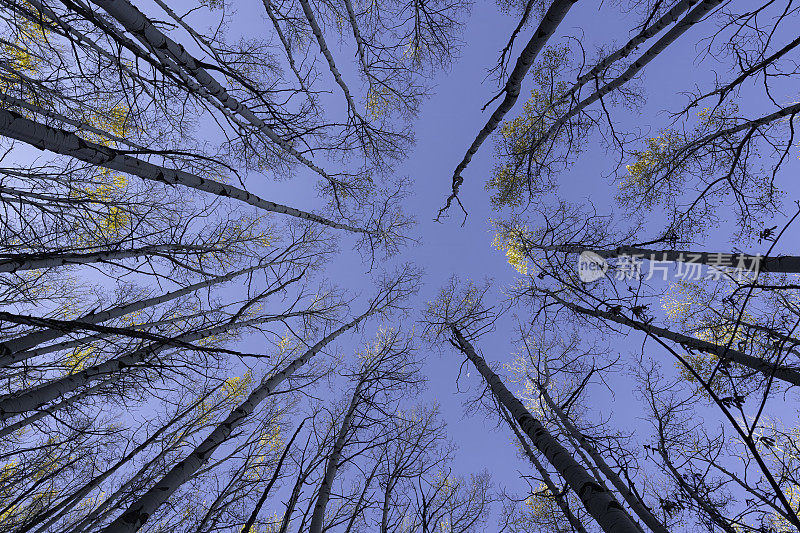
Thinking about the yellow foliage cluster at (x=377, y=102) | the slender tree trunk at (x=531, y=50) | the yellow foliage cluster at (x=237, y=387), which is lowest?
the slender tree trunk at (x=531, y=50)

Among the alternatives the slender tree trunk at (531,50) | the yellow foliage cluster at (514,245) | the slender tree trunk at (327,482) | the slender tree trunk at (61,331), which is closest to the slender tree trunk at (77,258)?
the slender tree trunk at (61,331)

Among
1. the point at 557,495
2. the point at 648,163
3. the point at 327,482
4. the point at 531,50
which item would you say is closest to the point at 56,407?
the point at 327,482

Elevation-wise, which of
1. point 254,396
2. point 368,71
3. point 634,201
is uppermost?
point 368,71

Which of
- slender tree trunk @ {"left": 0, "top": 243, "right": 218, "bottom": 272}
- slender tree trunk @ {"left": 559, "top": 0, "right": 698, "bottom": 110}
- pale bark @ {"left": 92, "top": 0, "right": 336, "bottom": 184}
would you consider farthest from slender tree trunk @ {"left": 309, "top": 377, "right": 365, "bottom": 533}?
slender tree trunk @ {"left": 559, "top": 0, "right": 698, "bottom": 110}

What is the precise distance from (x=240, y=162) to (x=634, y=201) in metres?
7.73

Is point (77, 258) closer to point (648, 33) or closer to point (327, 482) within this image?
point (327, 482)

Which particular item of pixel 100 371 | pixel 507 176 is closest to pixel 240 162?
pixel 100 371

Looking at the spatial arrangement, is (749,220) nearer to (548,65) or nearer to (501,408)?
(548,65)

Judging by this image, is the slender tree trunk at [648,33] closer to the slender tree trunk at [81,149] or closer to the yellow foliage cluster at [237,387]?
the slender tree trunk at [81,149]

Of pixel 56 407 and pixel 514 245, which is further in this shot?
pixel 514 245

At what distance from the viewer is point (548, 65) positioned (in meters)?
6.05

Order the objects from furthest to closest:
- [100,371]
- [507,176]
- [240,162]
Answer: [507,176]
[240,162]
[100,371]

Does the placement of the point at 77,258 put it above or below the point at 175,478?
above

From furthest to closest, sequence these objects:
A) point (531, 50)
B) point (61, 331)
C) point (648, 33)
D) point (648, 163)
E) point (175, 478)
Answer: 1. point (648, 163)
2. point (648, 33)
3. point (531, 50)
4. point (61, 331)
5. point (175, 478)
